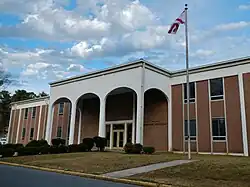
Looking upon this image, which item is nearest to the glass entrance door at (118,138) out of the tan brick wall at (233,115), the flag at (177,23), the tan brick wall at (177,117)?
the tan brick wall at (177,117)

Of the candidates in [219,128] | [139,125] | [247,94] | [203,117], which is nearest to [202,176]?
[139,125]

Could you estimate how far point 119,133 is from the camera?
1194 inches

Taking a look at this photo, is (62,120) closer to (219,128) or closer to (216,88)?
(216,88)

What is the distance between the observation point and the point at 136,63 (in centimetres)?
2431

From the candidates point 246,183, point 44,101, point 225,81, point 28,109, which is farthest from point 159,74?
point 28,109

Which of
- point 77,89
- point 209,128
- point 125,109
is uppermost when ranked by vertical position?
point 77,89

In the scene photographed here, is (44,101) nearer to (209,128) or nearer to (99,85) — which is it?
(99,85)

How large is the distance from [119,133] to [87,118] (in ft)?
19.1

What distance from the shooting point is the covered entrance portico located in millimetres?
29188

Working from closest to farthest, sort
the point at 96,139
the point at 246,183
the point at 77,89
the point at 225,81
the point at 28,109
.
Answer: the point at 246,183 < the point at 225,81 < the point at 96,139 < the point at 77,89 < the point at 28,109

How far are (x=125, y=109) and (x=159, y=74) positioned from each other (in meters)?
6.23

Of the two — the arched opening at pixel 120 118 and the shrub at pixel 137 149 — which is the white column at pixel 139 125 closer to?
the shrub at pixel 137 149

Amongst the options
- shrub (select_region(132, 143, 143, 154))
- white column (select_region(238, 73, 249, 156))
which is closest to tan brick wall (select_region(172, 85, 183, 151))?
shrub (select_region(132, 143, 143, 154))

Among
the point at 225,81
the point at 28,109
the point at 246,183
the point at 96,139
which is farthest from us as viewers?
the point at 28,109
